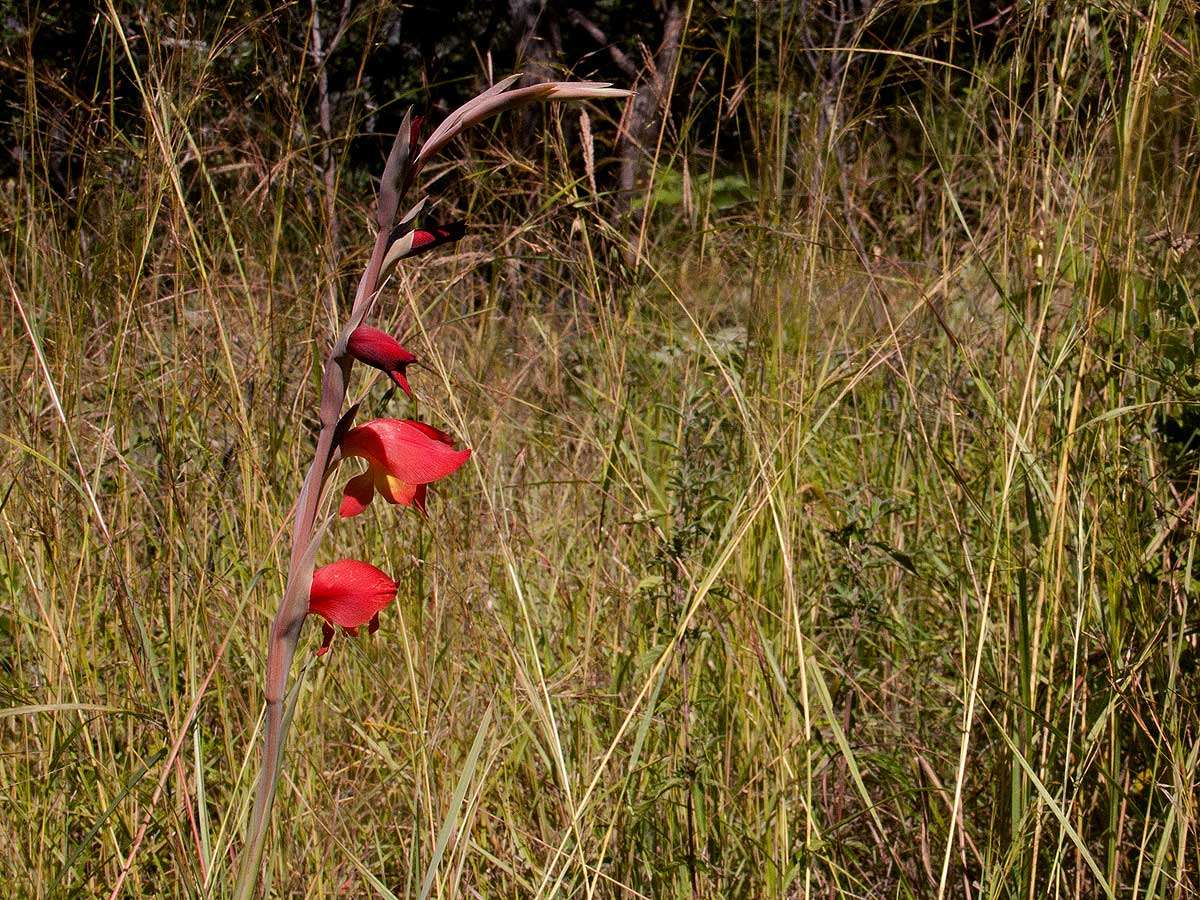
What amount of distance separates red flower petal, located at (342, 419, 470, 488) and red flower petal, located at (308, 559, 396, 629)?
7 centimetres

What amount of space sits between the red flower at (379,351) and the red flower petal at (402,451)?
0.06 meters

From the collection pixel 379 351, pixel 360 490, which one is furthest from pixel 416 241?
pixel 360 490

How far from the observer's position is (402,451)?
2.74ft

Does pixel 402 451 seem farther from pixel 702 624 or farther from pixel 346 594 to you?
pixel 702 624

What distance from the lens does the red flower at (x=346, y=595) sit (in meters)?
0.83

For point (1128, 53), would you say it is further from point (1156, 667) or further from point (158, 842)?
point (158, 842)

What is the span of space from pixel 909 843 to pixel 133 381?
1357 millimetres

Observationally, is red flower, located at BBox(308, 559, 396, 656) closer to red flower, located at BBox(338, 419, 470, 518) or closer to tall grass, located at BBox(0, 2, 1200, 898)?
red flower, located at BBox(338, 419, 470, 518)

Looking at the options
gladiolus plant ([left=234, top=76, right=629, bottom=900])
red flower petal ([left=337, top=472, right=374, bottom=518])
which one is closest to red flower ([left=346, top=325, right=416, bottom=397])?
gladiolus plant ([left=234, top=76, right=629, bottom=900])

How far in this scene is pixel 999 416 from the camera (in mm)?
1589

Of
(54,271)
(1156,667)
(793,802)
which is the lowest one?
(793,802)

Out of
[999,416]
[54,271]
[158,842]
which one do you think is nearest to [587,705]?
[158,842]

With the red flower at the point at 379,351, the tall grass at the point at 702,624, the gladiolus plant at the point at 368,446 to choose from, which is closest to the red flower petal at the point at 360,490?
the gladiolus plant at the point at 368,446

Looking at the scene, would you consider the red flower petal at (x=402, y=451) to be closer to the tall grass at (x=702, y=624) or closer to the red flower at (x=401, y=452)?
the red flower at (x=401, y=452)
